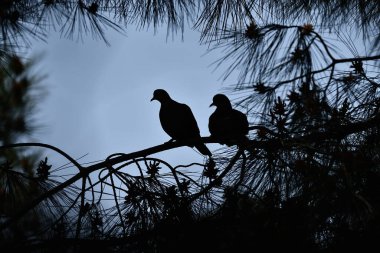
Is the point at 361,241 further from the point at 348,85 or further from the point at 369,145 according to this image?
the point at 348,85

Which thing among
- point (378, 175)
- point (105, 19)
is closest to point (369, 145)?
point (378, 175)

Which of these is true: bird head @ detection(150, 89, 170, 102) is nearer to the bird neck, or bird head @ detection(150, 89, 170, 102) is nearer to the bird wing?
the bird wing

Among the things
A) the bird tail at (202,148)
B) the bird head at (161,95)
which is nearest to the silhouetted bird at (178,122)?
the bird tail at (202,148)

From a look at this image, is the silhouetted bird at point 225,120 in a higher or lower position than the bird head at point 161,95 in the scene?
lower

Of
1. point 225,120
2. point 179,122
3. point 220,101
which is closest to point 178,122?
point 179,122

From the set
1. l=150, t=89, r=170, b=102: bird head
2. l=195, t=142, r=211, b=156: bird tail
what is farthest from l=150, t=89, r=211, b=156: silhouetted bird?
l=150, t=89, r=170, b=102: bird head

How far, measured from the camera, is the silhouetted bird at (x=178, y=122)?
293cm

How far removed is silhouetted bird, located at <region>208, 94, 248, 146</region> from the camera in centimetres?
245

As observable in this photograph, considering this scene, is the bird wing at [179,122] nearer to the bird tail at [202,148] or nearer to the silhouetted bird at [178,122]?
the silhouetted bird at [178,122]

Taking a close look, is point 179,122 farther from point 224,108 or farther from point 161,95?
point 161,95

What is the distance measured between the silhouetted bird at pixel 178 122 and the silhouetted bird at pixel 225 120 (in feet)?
0.47

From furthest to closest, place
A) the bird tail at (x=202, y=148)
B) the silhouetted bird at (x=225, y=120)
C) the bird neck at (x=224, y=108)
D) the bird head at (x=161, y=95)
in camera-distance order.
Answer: the bird head at (x=161, y=95) < the bird neck at (x=224, y=108) < the bird tail at (x=202, y=148) < the silhouetted bird at (x=225, y=120)

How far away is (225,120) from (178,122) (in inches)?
16.6

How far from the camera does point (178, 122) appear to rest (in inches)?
117
